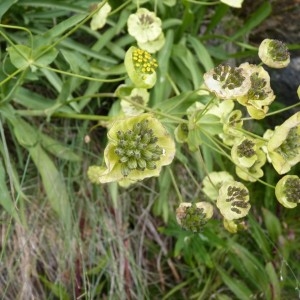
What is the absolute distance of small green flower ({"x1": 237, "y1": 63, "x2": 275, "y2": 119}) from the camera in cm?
95

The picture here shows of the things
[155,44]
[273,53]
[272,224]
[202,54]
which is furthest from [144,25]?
[272,224]

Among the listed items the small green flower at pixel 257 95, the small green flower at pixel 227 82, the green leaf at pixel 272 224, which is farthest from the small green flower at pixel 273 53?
the green leaf at pixel 272 224

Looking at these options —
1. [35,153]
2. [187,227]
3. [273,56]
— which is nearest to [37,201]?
[35,153]

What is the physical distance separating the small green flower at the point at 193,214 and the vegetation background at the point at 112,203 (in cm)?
37

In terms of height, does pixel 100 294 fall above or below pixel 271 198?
below

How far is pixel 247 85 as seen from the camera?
0.90m

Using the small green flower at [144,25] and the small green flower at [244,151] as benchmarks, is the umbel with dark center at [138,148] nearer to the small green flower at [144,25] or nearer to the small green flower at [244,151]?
the small green flower at [244,151]

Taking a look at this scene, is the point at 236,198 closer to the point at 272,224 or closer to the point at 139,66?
the point at 139,66

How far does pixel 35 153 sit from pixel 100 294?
42 centimetres

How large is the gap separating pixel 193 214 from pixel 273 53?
317mm

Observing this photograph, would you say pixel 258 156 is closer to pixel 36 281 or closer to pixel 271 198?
pixel 271 198

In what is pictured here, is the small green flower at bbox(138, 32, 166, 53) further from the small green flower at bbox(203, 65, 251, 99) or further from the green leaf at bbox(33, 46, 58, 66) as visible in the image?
the small green flower at bbox(203, 65, 251, 99)

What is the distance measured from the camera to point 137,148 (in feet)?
2.89

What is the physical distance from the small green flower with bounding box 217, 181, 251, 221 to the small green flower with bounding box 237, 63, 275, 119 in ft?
0.45
